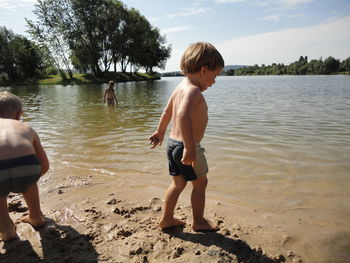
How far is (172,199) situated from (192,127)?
0.75 meters

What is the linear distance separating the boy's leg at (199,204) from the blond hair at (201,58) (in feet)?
3.35

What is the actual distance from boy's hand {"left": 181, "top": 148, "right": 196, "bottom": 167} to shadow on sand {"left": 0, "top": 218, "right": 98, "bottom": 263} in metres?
1.07

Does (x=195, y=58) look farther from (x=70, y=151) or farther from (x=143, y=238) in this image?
(x=70, y=151)

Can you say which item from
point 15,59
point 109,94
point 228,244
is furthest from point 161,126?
point 15,59

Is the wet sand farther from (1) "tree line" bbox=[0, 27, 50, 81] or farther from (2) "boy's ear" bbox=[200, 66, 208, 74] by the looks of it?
(1) "tree line" bbox=[0, 27, 50, 81]

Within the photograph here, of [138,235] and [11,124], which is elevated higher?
[11,124]

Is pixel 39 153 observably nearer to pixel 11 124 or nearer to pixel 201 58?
pixel 11 124

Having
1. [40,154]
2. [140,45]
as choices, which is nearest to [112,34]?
[140,45]

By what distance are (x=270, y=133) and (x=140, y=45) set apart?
1948 inches

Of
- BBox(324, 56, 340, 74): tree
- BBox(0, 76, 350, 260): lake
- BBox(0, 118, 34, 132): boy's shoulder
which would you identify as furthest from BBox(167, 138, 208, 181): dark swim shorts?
BBox(324, 56, 340, 74): tree

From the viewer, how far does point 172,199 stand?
2561 millimetres

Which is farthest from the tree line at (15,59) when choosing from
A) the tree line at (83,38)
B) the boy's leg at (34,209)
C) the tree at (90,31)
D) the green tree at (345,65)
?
the green tree at (345,65)

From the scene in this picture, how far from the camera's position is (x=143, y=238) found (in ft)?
7.99

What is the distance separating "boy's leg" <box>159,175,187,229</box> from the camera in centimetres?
254
